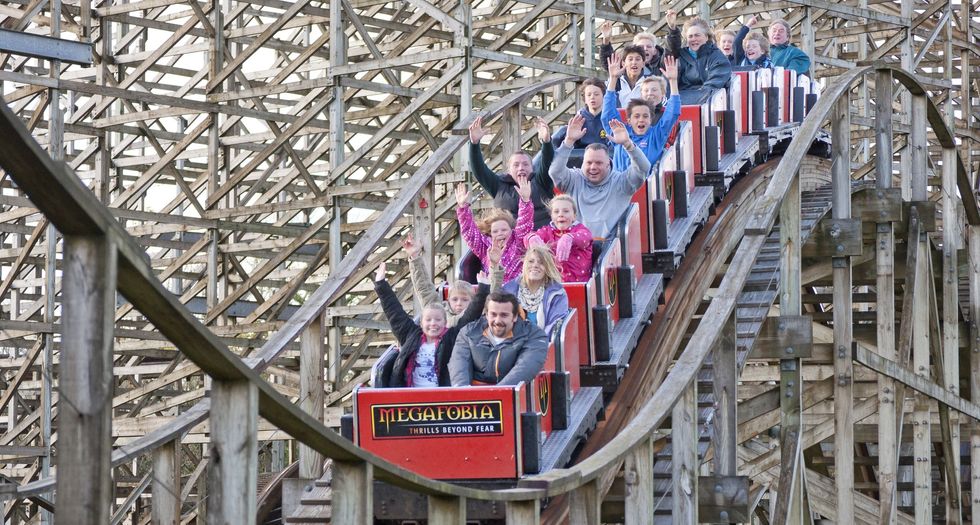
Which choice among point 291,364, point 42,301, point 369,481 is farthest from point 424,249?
point 291,364

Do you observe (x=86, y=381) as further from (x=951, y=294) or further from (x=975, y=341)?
(x=975, y=341)

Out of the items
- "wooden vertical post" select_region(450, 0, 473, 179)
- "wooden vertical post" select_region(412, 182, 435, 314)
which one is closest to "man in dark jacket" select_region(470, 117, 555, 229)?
"wooden vertical post" select_region(412, 182, 435, 314)

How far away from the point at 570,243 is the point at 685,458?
8.21 feet

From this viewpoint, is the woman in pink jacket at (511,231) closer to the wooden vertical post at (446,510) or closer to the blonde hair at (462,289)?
the blonde hair at (462,289)

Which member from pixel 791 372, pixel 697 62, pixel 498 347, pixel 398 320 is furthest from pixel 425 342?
pixel 697 62

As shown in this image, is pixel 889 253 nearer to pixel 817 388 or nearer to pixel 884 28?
pixel 817 388

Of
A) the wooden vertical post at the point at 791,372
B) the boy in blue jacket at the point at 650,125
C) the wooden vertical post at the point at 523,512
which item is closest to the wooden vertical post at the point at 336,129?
the boy in blue jacket at the point at 650,125

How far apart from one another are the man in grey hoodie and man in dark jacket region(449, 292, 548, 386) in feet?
6.57

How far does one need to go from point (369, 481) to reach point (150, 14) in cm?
1685

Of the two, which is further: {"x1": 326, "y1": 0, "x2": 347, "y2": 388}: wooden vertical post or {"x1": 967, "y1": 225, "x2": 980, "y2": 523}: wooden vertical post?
{"x1": 326, "y1": 0, "x2": 347, "y2": 388}: wooden vertical post

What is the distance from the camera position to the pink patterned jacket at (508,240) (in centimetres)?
917

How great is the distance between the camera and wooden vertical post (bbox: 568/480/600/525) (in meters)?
5.64

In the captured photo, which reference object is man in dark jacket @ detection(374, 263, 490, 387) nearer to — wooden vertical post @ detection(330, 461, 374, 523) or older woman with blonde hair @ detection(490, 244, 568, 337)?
older woman with blonde hair @ detection(490, 244, 568, 337)

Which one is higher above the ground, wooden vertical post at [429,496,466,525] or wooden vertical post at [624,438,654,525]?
wooden vertical post at [429,496,466,525]
